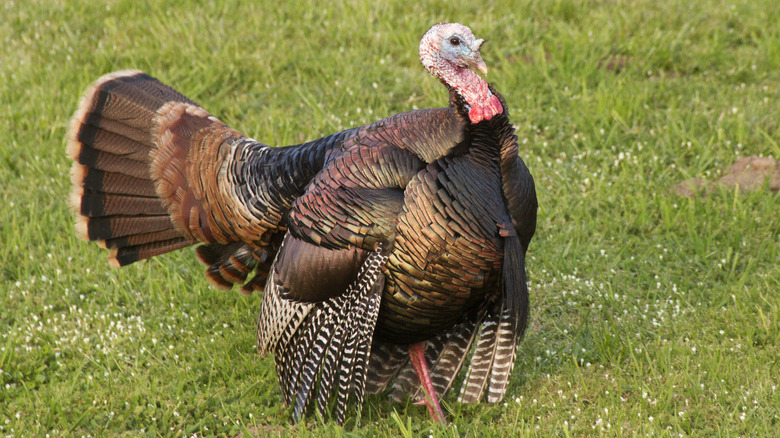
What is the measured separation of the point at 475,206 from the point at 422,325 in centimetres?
67

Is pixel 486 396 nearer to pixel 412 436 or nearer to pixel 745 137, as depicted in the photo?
A: pixel 412 436

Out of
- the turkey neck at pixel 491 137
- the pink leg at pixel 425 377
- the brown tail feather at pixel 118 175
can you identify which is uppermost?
the turkey neck at pixel 491 137

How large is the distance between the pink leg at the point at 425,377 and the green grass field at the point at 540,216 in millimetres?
143

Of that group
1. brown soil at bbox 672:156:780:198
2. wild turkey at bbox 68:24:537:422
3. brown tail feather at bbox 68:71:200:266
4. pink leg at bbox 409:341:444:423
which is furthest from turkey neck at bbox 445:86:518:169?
brown soil at bbox 672:156:780:198

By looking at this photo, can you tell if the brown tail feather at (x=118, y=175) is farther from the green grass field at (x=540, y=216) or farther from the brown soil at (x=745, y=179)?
the brown soil at (x=745, y=179)

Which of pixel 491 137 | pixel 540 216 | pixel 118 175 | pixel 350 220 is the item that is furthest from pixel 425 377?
pixel 118 175

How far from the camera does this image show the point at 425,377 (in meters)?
4.49

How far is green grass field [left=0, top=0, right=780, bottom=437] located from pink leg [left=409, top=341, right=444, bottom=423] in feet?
0.47

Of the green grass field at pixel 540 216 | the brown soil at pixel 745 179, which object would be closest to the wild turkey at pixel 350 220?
the green grass field at pixel 540 216

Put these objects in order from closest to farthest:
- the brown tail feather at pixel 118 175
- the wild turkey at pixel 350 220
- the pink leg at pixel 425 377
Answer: the wild turkey at pixel 350 220
the pink leg at pixel 425 377
the brown tail feather at pixel 118 175

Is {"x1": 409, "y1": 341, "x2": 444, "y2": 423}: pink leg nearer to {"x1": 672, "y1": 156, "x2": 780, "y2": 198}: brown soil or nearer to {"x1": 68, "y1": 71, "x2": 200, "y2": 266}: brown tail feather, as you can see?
{"x1": 68, "y1": 71, "x2": 200, "y2": 266}: brown tail feather

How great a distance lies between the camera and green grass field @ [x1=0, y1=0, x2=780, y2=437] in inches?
174

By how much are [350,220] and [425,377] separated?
1.05 meters

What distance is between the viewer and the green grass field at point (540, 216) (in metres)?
4.41
